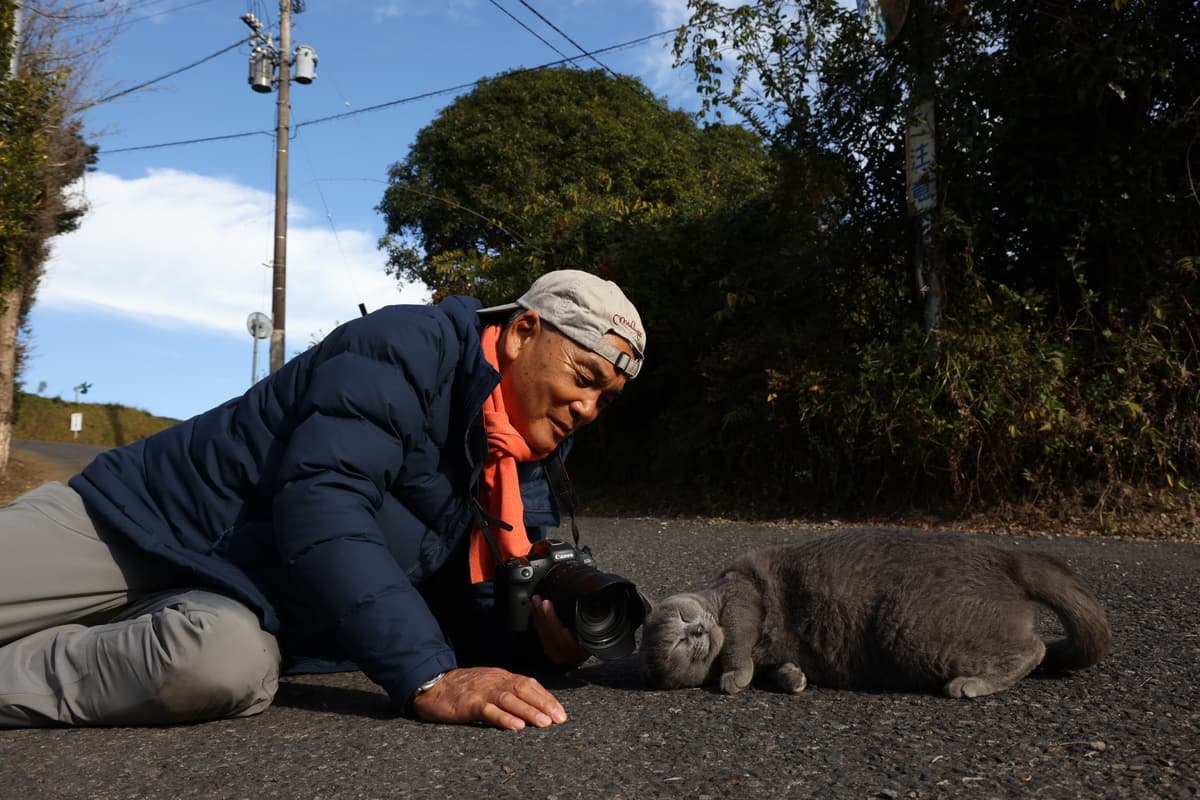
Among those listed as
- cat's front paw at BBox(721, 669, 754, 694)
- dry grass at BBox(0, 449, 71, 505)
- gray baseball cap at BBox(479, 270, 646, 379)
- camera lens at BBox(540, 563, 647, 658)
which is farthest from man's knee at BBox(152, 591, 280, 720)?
dry grass at BBox(0, 449, 71, 505)

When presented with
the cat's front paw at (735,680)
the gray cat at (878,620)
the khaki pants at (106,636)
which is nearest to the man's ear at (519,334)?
the gray cat at (878,620)

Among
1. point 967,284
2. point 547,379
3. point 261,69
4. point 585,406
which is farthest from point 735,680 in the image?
point 261,69

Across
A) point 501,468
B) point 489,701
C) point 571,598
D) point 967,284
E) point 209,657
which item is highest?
point 967,284

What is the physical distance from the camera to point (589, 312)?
121 inches

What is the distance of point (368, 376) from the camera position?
111 inches

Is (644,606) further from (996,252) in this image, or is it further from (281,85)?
(281,85)

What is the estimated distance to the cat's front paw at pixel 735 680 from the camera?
3170 millimetres

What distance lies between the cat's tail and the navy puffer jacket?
5.82 feet

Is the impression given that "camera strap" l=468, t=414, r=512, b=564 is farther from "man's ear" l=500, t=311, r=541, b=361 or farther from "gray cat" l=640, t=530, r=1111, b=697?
"gray cat" l=640, t=530, r=1111, b=697

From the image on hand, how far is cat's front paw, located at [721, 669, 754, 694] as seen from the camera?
317 centimetres

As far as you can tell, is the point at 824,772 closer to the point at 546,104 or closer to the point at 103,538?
the point at 103,538

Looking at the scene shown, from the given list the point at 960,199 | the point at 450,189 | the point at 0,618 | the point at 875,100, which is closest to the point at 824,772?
the point at 0,618

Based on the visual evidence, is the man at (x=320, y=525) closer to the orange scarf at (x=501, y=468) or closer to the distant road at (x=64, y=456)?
the orange scarf at (x=501, y=468)

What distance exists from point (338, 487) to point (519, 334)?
0.83m
